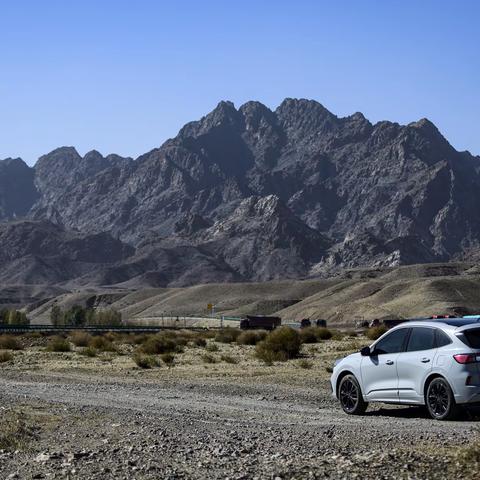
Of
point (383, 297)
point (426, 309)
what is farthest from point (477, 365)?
point (383, 297)

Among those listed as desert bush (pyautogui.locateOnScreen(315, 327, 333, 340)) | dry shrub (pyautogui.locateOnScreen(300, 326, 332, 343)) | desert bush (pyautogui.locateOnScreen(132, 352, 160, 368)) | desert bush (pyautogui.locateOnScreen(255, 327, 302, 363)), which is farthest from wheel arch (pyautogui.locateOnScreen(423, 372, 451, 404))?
desert bush (pyautogui.locateOnScreen(315, 327, 333, 340))

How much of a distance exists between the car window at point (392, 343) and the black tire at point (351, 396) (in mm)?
779

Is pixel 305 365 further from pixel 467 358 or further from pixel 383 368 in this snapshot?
pixel 467 358

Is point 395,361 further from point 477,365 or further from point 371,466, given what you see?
point 371,466

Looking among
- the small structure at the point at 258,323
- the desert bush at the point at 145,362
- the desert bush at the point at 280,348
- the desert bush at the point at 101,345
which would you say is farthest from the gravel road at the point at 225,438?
the small structure at the point at 258,323

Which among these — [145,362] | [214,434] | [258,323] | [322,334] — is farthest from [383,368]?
[258,323]

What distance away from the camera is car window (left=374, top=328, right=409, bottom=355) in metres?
16.6

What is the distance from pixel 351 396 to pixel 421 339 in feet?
6.57

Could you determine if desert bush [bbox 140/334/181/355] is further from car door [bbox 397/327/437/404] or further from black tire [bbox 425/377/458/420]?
black tire [bbox 425/377/458/420]

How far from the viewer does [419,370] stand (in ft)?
51.9

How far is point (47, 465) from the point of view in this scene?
11.4 m

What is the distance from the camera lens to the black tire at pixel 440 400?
15078mm

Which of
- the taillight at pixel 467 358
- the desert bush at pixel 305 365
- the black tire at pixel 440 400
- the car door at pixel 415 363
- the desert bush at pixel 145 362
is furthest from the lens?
the desert bush at pixel 145 362

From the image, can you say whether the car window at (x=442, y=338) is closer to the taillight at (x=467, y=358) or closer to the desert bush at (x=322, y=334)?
the taillight at (x=467, y=358)
